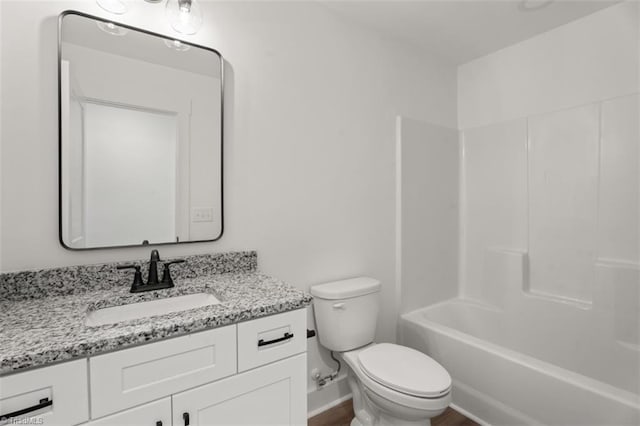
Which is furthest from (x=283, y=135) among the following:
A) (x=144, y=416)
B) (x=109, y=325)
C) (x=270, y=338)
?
(x=144, y=416)

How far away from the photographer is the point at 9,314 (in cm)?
99

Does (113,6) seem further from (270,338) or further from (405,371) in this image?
(405,371)

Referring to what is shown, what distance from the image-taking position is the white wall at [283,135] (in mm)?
1148

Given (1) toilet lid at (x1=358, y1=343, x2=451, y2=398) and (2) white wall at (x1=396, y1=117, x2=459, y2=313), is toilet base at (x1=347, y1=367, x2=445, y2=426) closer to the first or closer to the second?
(1) toilet lid at (x1=358, y1=343, x2=451, y2=398)

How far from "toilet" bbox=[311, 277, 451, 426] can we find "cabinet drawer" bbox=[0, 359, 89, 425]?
1.14m

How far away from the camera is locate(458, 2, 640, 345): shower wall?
1859mm

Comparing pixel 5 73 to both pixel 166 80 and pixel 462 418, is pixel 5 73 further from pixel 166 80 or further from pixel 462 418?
pixel 462 418

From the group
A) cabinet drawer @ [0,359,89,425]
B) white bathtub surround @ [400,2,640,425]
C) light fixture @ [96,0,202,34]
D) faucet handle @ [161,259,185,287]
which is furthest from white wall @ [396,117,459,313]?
cabinet drawer @ [0,359,89,425]

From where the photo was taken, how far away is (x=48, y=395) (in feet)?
2.50

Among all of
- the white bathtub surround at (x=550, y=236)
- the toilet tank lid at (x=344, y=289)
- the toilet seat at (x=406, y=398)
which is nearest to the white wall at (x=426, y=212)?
the white bathtub surround at (x=550, y=236)

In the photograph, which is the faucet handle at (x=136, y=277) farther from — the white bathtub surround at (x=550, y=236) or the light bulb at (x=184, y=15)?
the white bathtub surround at (x=550, y=236)

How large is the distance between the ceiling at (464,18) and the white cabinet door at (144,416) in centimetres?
204

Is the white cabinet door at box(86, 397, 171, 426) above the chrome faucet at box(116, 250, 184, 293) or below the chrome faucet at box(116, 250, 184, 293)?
below

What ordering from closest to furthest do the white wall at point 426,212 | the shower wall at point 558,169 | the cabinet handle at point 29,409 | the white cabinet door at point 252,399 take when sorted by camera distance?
the cabinet handle at point 29,409, the white cabinet door at point 252,399, the shower wall at point 558,169, the white wall at point 426,212
